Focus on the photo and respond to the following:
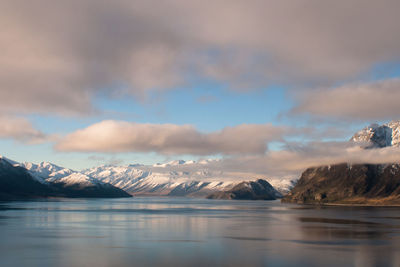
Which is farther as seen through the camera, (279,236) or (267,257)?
(279,236)

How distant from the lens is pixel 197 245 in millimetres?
88188

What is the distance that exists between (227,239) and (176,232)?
20762mm

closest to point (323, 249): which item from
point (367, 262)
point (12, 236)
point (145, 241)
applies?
point (367, 262)

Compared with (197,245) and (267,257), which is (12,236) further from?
(267,257)

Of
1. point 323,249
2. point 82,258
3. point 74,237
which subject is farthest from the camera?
point 74,237

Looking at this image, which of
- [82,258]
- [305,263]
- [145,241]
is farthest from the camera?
[145,241]

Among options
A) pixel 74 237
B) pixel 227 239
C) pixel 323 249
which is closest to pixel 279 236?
pixel 227 239

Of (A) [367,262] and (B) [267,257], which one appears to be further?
(B) [267,257]

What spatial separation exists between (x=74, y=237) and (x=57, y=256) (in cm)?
2802

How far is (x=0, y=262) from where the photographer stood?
68.1 metres

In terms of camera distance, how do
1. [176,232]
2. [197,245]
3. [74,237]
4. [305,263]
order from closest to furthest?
[305,263], [197,245], [74,237], [176,232]

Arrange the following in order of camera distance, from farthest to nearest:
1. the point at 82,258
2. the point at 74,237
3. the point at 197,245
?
the point at 74,237
the point at 197,245
the point at 82,258

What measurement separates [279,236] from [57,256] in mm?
57386

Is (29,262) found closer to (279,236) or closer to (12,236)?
(12,236)
